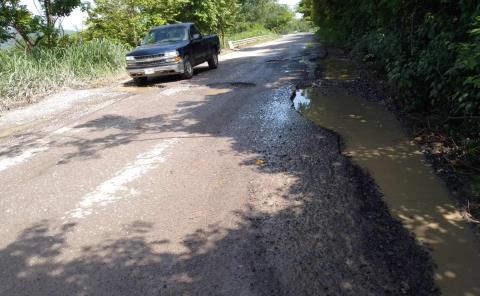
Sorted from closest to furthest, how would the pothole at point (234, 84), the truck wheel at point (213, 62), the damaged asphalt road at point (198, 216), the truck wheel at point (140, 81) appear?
the damaged asphalt road at point (198, 216) → the pothole at point (234, 84) → the truck wheel at point (140, 81) → the truck wheel at point (213, 62)

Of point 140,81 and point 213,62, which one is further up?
point 213,62

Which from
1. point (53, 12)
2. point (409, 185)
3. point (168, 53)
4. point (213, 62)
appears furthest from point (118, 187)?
point (53, 12)

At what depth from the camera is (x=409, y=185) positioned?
4.24 meters

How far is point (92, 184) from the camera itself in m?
4.65

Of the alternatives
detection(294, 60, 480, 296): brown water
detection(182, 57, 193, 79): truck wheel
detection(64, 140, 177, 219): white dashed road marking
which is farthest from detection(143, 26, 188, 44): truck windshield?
detection(64, 140, 177, 219): white dashed road marking

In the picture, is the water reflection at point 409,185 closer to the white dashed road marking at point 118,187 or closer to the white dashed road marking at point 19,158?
the white dashed road marking at point 118,187

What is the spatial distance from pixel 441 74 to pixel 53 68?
34.9 ft

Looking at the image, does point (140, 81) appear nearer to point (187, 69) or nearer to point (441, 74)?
point (187, 69)

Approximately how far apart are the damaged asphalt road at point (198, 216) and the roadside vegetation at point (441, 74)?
1352 millimetres

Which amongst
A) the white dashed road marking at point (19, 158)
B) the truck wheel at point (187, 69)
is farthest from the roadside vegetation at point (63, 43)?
the white dashed road marking at point (19, 158)

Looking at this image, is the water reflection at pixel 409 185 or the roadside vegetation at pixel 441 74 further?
the roadside vegetation at pixel 441 74

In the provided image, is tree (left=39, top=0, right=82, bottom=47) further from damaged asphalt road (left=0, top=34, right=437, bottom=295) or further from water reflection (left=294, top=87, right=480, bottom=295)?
water reflection (left=294, top=87, right=480, bottom=295)

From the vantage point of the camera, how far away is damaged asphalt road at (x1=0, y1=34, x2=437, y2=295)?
2.87 metres

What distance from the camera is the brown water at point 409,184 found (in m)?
2.94
